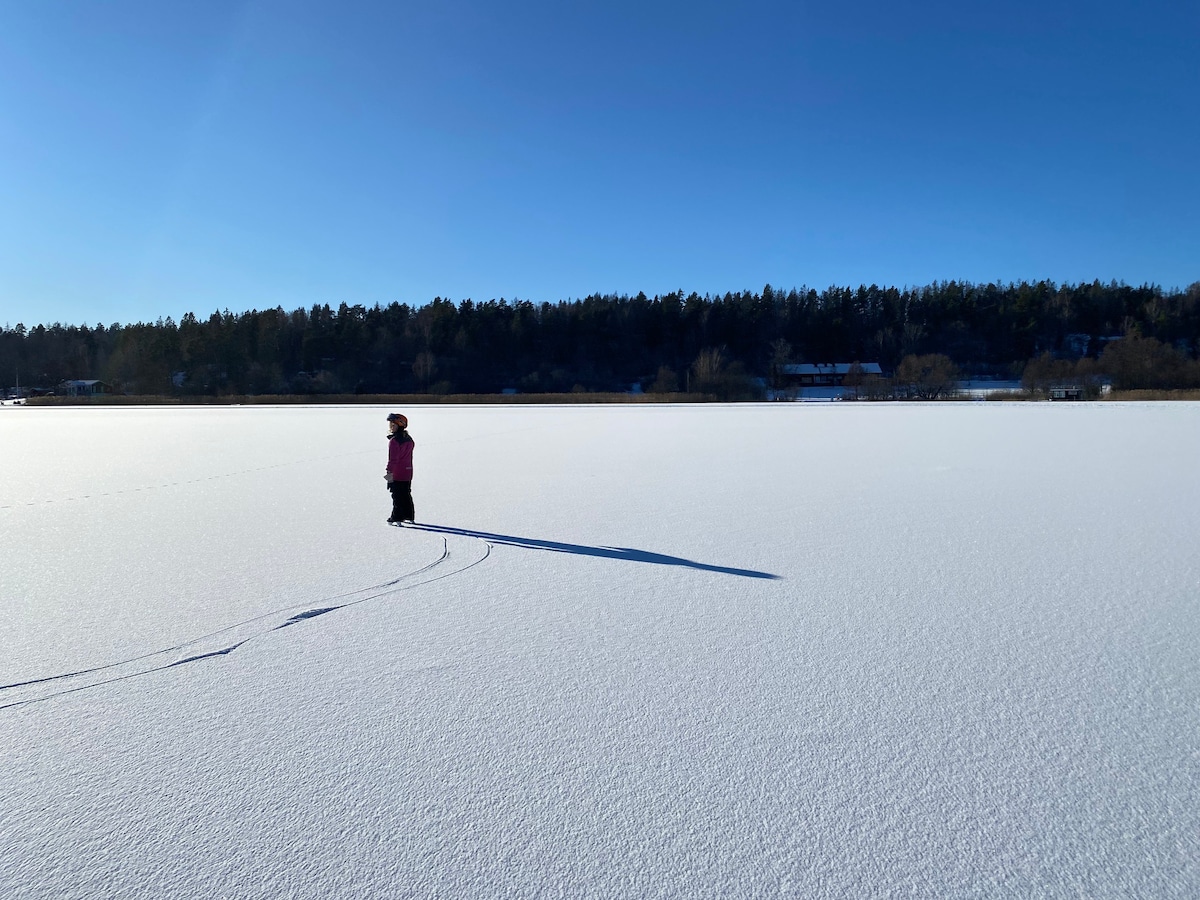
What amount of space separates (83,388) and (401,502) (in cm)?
8994

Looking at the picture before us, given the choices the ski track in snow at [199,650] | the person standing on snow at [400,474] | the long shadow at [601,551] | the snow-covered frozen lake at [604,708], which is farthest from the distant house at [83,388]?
the ski track in snow at [199,650]

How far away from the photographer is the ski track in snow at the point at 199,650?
8.91ft

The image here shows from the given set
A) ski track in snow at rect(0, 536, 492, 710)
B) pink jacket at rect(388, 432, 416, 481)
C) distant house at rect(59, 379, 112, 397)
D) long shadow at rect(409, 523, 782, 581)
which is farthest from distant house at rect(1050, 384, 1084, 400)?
distant house at rect(59, 379, 112, 397)

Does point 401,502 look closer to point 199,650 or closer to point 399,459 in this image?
point 399,459

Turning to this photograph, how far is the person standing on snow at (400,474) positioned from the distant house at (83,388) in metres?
84.7

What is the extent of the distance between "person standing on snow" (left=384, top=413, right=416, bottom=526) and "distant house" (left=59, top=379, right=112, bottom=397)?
8475 centimetres

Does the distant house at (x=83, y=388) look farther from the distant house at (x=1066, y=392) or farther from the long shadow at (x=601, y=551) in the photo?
the distant house at (x=1066, y=392)

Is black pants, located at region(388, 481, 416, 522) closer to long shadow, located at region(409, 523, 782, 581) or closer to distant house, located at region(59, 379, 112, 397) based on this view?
long shadow, located at region(409, 523, 782, 581)

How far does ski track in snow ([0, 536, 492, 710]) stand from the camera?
2715mm

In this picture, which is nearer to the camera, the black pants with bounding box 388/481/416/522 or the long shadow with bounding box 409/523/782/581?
the long shadow with bounding box 409/523/782/581

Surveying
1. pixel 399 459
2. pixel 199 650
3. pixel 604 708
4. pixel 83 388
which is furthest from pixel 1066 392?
pixel 83 388

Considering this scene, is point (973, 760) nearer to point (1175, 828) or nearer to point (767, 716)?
point (1175, 828)

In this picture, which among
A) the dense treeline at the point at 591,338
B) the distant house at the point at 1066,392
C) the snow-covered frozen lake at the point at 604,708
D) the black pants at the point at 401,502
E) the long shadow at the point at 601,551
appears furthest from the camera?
the dense treeline at the point at 591,338

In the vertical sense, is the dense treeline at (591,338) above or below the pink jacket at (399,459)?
above
